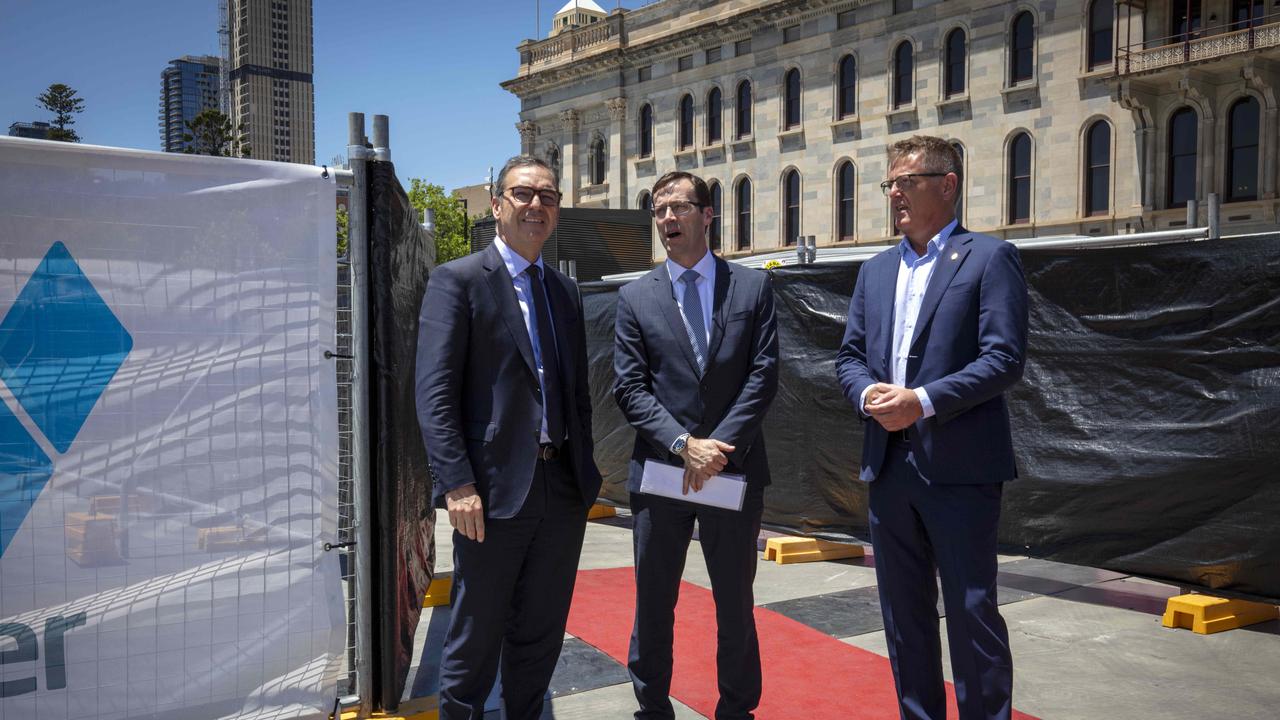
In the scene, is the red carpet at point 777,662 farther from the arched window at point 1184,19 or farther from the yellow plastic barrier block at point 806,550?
the arched window at point 1184,19

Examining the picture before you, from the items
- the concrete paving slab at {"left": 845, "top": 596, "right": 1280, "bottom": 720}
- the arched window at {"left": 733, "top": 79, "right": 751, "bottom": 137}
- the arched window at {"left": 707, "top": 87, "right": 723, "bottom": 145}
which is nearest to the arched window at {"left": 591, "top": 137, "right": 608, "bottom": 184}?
the arched window at {"left": 707, "top": 87, "right": 723, "bottom": 145}

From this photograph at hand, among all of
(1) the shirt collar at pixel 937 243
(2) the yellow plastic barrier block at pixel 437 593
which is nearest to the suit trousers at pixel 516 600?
(1) the shirt collar at pixel 937 243

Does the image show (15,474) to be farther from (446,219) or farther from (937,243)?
(446,219)

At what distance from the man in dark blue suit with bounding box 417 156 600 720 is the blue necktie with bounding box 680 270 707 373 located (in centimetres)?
56

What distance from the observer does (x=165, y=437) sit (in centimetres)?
330

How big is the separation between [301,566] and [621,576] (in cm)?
381

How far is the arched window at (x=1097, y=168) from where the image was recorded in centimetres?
3070

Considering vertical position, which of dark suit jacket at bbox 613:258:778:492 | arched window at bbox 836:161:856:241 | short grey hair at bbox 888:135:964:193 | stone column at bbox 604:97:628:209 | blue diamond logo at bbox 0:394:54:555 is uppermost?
stone column at bbox 604:97:628:209

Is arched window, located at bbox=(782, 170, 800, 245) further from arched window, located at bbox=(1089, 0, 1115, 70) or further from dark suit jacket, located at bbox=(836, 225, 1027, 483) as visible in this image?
dark suit jacket, located at bbox=(836, 225, 1027, 483)

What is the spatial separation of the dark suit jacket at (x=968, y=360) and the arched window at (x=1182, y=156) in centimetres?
2982

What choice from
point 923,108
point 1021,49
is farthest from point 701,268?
point 923,108

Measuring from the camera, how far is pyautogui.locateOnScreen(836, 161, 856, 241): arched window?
37.8 metres

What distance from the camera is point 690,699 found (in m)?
4.49

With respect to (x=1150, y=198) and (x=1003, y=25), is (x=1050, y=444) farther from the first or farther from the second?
(x=1003, y=25)
